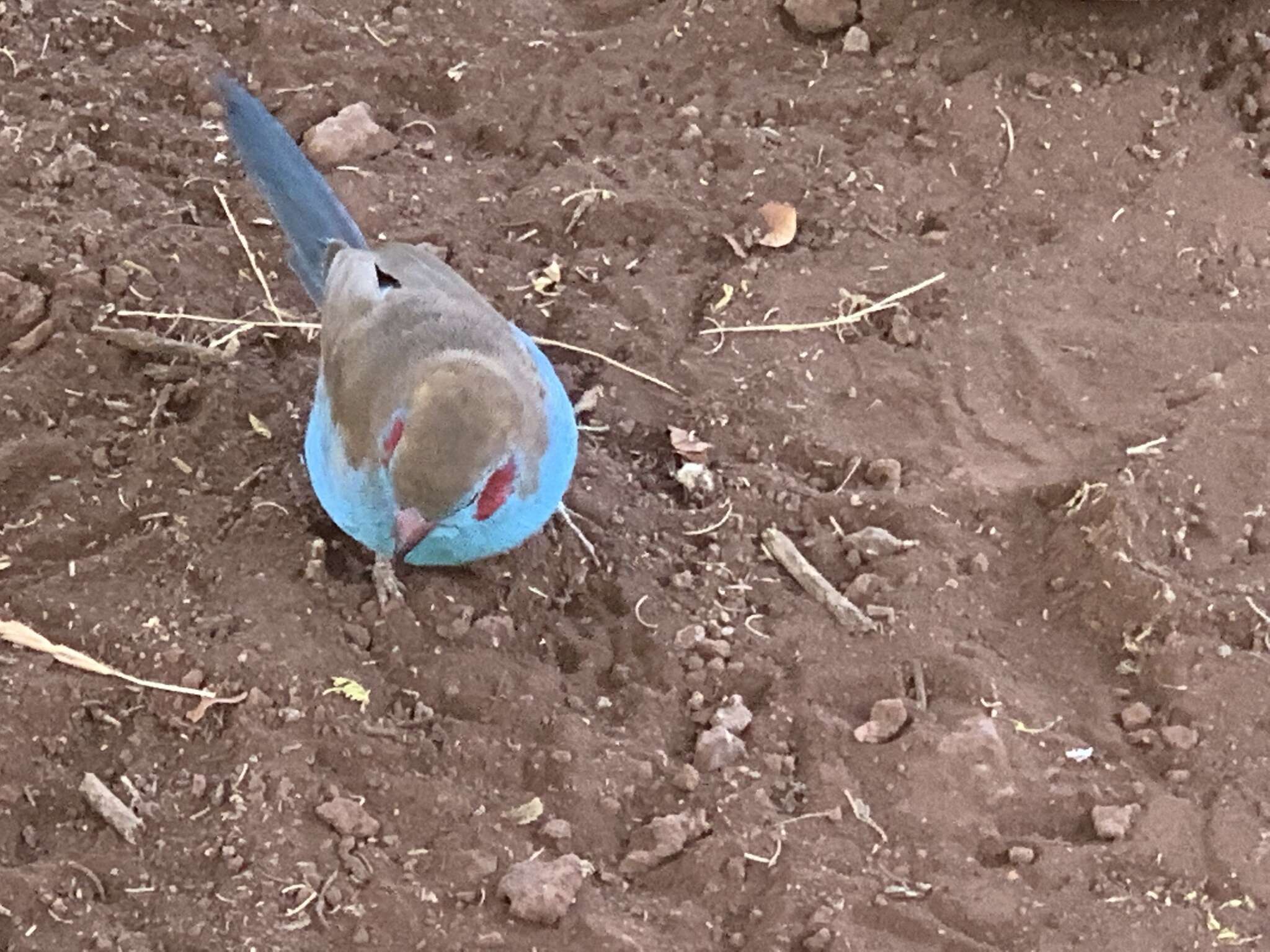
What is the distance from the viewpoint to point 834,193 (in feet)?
Result: 13.6

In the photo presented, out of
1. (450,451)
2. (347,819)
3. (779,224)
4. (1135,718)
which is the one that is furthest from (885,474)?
(347,819)

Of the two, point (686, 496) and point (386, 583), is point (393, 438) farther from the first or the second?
point (686, 496)

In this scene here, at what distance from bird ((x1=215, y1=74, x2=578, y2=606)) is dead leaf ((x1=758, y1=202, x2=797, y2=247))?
0.95 metres

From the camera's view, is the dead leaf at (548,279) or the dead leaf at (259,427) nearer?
the dead leaf at (259,427)

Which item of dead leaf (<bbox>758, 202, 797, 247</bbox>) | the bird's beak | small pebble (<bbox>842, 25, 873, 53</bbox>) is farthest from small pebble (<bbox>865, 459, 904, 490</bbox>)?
small pebble (<bbox>842, 25, 873, 53</bbox>)

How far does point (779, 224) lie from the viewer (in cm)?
410

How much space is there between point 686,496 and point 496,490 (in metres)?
0.75

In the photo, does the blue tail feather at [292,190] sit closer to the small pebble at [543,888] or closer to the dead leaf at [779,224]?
the dead leaf at [779,224]

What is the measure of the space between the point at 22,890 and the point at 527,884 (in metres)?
1.02

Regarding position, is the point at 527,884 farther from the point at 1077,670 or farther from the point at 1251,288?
the point at 1251,288

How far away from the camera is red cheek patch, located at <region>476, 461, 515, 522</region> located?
294 centimetres

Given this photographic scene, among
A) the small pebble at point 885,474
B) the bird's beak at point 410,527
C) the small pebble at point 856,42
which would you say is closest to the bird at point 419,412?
the bird's beak at point 410,527

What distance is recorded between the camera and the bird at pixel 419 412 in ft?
9.54

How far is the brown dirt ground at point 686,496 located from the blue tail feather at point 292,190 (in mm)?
299
